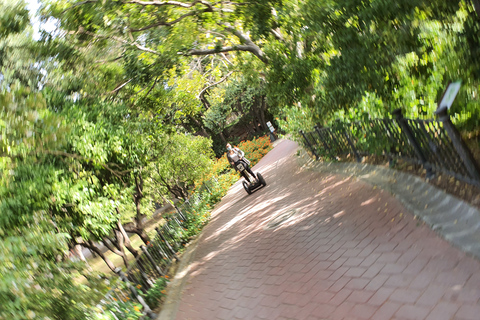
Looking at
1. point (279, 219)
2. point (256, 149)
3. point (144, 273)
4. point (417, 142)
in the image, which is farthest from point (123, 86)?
point (256, 149)

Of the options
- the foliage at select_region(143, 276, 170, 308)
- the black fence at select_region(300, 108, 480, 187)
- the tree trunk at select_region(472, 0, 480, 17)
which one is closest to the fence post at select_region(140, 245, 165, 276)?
the foliage at select_region(143, 276, 170, 308)

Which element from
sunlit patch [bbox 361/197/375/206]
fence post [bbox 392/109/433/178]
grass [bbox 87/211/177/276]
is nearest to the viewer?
fence post [bbox 392/109/433/178]

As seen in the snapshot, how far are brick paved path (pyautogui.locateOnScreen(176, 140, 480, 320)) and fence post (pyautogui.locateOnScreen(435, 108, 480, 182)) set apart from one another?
0.92 m

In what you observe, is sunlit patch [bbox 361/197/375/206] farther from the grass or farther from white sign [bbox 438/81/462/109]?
the grass

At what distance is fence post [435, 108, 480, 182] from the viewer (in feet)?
15.5

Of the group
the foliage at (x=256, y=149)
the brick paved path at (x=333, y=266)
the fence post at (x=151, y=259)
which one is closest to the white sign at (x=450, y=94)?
the brick paved path at (x=333, y=266)

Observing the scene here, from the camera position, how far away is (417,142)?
20.9 ft

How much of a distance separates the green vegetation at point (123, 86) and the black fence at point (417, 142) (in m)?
0.37

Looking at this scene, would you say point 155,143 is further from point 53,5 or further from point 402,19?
point 402,19

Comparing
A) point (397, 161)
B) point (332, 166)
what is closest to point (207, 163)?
point (332, 166)

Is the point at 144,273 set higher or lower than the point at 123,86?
lower

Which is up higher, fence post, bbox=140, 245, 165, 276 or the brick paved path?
fence post, bbox=140, 245, 165, 276

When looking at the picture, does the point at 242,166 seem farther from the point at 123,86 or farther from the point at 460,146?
the point at 460,146

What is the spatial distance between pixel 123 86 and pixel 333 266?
7.14 metres
